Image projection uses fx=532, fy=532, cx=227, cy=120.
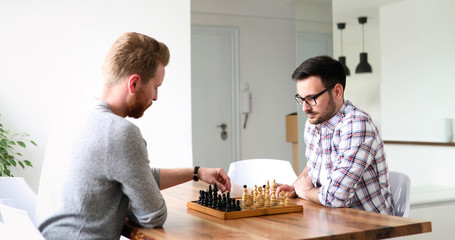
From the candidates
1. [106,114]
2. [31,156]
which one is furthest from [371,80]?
[106,114]

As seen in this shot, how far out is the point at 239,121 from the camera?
21.3 feet

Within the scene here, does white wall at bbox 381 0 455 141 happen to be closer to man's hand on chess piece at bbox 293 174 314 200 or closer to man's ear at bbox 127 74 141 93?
man's hand on chess piece at bbox 293 174 314 200

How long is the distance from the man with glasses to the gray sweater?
775 millimetres

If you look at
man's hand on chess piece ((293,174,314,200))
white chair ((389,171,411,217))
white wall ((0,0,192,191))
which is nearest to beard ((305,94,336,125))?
man's hand on chess piece ((293,174,314,200))

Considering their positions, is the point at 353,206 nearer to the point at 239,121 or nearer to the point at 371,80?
the point at 371,80

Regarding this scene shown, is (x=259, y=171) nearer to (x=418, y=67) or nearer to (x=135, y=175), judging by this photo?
(x=135, y=175)

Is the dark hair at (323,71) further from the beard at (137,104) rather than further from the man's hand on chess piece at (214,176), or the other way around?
the beard at (137,104)

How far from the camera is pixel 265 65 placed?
6668 millimetres

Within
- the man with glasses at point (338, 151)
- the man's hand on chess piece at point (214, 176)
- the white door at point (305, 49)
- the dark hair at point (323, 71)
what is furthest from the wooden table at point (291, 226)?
the white door at point (305, 49)

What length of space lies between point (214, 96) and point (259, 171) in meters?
3.22

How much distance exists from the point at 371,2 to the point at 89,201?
3.77 m

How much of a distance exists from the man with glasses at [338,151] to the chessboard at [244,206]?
20cm

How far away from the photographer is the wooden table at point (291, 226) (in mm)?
1591

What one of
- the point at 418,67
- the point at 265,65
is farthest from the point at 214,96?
the point at 418,67
